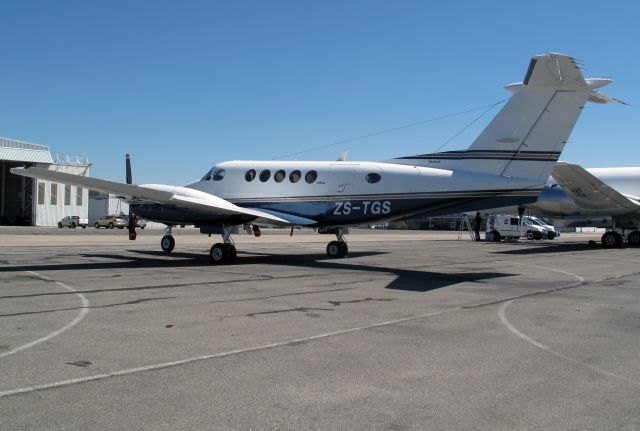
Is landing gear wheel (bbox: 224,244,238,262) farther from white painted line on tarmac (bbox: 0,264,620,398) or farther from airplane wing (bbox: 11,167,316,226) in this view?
white painted line on tarmac (bbox: 0,264,620,398)

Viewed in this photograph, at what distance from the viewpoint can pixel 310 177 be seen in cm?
2011

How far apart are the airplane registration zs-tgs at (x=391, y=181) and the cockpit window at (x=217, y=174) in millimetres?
44

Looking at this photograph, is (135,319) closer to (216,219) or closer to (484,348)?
(484,348)

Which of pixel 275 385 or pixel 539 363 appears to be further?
pixel 539 363

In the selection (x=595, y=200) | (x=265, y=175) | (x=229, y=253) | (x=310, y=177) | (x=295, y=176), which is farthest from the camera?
(x=595, y=200)

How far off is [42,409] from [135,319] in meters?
4.02

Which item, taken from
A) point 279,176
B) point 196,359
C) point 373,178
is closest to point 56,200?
point 279,176

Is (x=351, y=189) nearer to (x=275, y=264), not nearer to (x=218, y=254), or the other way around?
(x=275, y=264)

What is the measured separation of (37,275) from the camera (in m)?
14.1

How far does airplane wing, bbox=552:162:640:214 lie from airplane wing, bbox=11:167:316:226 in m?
18.1

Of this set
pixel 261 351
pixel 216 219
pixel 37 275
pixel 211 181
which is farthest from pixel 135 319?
pixel 211 181

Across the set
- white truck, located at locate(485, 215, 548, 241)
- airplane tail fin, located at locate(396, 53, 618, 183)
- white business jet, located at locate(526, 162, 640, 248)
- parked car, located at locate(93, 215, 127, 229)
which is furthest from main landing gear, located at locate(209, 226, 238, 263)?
parked car, located at locate(93, 215, 127, 229)

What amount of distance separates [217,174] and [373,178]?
664 centimetres

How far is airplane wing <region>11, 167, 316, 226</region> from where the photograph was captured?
16734 mm
